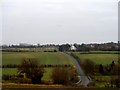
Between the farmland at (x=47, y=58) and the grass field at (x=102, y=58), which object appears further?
the grass field at (x=102, y=58)

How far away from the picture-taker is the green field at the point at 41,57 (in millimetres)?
5730

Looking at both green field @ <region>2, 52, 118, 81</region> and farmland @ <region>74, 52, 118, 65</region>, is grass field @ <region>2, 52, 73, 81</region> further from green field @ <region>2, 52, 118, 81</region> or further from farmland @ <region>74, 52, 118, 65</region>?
farmland @ <region>74, 52, 118, 65</region>

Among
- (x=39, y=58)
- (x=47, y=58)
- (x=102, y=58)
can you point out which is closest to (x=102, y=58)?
(x=102, y=58)

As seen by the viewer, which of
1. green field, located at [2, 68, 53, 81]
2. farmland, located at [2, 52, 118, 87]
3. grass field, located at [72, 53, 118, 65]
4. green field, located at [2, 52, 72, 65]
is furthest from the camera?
grass field, located at [72, 53, 118, 65]

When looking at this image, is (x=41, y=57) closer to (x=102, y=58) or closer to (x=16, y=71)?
(x=16, y=71)

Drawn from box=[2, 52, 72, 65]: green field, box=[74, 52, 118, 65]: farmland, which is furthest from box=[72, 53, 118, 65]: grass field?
box=[2, 52, 72, 65]: green field

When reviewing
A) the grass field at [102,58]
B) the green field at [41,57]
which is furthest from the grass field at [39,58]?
the grass field at [102,58]

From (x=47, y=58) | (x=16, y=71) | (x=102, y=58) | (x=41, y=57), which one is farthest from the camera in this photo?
(x=41, y=57)

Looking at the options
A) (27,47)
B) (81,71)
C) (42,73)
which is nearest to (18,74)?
(42,73)

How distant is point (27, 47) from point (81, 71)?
1.47 meters

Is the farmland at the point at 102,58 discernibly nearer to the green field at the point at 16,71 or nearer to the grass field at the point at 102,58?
the grass field at the point at 102,58

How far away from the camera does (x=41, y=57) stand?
7.15m

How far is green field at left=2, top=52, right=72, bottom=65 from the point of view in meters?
5.73

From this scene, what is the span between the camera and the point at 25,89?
366 cm
